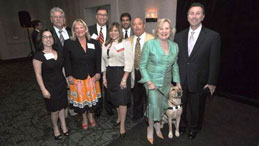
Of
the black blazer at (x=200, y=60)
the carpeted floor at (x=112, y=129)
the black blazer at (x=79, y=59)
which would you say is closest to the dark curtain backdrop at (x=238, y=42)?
the carpeted floor at (x=112, y=129)

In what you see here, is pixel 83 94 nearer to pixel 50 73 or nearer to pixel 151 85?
pixel 50 73

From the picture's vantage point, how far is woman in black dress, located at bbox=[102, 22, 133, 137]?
191 cm

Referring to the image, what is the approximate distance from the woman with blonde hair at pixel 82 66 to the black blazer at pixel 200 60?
111cm

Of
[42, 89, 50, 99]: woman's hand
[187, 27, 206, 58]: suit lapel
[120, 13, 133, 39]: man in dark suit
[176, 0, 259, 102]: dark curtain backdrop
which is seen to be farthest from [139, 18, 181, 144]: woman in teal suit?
[176, 0, 259, 102]: dark curtain backdrop

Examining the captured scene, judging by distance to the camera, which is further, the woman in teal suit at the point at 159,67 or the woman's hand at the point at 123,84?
the woman's hand at the point at 123,84

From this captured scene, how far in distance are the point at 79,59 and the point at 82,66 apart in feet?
0.33

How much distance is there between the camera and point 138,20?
2.19 metres

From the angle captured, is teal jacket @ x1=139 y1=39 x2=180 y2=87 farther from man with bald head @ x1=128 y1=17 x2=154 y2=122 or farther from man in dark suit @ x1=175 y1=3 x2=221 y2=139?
man with bald head @ x1=128 y1=17 x2=154 y2=122

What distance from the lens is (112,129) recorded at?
238 centimetres

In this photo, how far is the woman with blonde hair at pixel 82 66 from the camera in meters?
1.91

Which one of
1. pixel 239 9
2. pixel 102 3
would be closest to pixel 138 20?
pixel 239 9

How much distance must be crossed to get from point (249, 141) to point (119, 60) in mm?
2108

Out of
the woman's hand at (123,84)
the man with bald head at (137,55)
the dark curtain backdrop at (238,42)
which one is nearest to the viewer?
the woman's hand at (123,84)

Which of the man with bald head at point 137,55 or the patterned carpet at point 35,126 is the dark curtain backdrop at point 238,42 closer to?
the man with bald head at point 137,55
